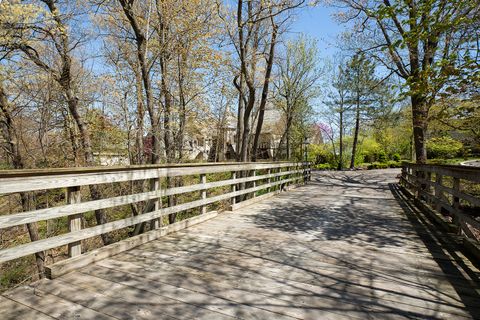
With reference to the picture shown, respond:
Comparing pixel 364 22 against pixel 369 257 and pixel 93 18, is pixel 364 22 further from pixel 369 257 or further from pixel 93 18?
pixel 369 257

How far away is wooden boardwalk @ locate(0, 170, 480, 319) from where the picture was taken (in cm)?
225

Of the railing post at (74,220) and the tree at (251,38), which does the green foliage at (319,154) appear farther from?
the railing post at (74,220)

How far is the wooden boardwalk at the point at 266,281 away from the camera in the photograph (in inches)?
88.7

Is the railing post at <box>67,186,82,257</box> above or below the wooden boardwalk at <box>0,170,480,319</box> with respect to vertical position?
above

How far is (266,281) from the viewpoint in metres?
2.77

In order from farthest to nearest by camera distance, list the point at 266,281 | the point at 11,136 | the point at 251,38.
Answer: the point at 251,38
the point at 11,136
the point at 266,281

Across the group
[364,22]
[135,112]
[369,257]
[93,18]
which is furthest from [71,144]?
[364,22]

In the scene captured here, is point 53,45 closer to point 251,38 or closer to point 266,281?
point 251,38

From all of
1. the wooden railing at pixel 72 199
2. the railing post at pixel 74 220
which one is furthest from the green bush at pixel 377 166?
the railing post at pixel 74 220

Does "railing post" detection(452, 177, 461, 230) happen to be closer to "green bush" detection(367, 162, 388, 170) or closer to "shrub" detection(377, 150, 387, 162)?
"green bush" detection(367, 162, 388, 170)

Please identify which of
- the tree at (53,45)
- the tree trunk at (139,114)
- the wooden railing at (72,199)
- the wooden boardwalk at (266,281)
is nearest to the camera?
the wooden boardwalk at (266,281)

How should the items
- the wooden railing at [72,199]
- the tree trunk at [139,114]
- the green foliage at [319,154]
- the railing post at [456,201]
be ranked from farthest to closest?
the green foliage at [319,154]
the tree trunk at [139,114]
the railing post at [456,201]
the wooden railing at [72,199]

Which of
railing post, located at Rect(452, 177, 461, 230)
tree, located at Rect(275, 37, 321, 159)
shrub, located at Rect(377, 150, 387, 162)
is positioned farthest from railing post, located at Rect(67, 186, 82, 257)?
shrub, located at Rect(377, 150, 387, 162)

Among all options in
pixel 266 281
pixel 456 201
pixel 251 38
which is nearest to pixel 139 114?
pixel 251 38
